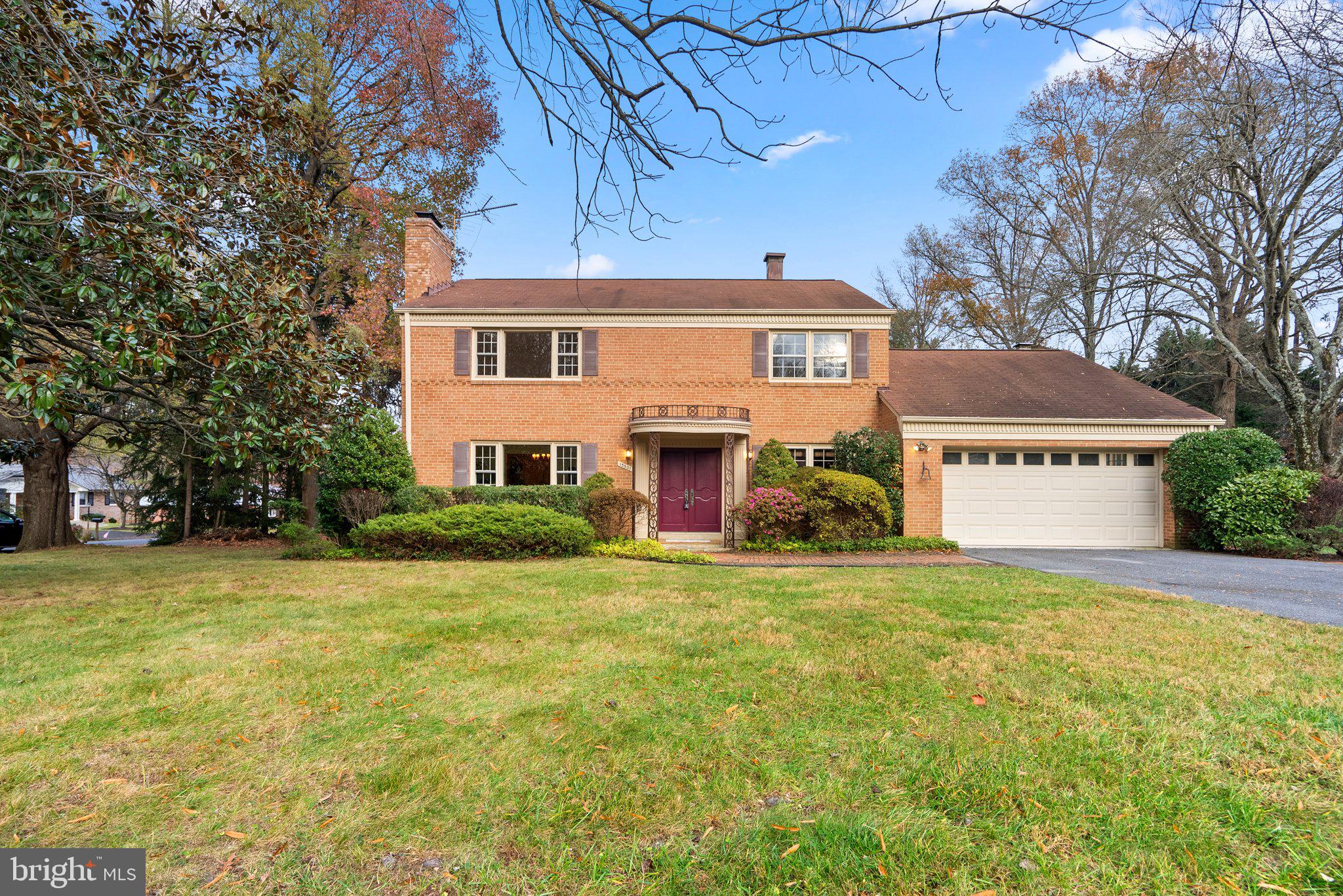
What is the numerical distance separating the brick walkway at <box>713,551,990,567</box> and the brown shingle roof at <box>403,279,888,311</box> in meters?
5.83

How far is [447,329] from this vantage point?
14477mm

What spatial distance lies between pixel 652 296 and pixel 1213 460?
1284 cm

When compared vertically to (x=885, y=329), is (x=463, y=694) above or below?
below

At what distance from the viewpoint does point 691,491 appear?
14.5 meters

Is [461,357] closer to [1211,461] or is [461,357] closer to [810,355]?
[810,355]

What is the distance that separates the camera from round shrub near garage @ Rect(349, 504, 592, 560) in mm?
10523

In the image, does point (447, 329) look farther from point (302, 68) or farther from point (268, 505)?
point (268, 505)

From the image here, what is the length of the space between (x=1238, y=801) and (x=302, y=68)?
57.0 feet

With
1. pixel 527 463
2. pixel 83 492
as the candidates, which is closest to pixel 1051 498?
pixel 527 463

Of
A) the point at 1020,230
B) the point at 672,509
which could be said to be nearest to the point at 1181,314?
the point at 1020,230

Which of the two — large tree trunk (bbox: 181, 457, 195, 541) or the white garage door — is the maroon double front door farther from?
large tree trunk (bbox: 181, 457, 195, 541)

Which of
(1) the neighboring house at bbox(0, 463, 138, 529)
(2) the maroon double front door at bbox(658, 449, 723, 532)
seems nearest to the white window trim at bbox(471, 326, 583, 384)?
(2) the maroon double front door at bbox(658, 449, 723, 532)

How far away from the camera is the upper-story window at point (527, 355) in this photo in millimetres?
14602

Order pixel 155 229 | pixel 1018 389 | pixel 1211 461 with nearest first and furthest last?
pixel 155 229, pixel 1211 461, pixel 1018 389
